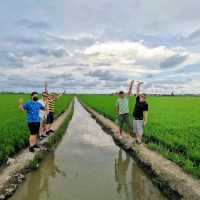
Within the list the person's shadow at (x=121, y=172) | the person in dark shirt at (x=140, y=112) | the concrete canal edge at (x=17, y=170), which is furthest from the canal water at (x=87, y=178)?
the person in dark shirt at (x=140, y=112)

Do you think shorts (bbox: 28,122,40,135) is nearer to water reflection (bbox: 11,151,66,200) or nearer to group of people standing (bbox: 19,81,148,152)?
group of people standing (bbox: 19,81,148,152)

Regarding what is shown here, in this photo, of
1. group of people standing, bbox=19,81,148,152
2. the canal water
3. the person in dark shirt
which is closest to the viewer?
the canal water

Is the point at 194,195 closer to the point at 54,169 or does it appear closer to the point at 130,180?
the point at 130,180

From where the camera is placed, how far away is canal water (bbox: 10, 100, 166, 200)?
6965mm

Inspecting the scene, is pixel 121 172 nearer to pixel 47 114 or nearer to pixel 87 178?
pixel 87 178

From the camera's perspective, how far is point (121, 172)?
909 cm

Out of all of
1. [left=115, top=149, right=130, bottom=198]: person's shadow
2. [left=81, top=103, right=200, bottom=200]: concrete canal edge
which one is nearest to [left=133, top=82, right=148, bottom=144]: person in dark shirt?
[left=81, top=103, right=200, bottom=200]: concrete canal edge

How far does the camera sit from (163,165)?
8.70m

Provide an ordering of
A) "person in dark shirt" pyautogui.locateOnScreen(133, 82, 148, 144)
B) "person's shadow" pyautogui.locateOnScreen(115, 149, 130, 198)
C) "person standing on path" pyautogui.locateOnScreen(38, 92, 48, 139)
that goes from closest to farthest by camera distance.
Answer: "person's shadow" pyautogui.locateOnScreen(115, 149, 130, 198), "person in dark shirt" pyautogui.locateOnScreen(133, 82, 148, 144), "person standing on path" pyautogui.locateOnScreen(38, 92, 48, 139)

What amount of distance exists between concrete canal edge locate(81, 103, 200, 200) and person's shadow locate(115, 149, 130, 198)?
437 mm

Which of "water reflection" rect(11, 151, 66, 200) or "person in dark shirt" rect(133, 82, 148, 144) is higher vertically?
"person in dark shirt" rect(133, 82, 148, 144)

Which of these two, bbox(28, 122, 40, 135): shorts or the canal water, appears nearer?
the canal water

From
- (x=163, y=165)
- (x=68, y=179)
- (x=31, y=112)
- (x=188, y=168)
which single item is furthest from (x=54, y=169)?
(x=188, y=168)

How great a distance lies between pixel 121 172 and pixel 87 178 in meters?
1.41
